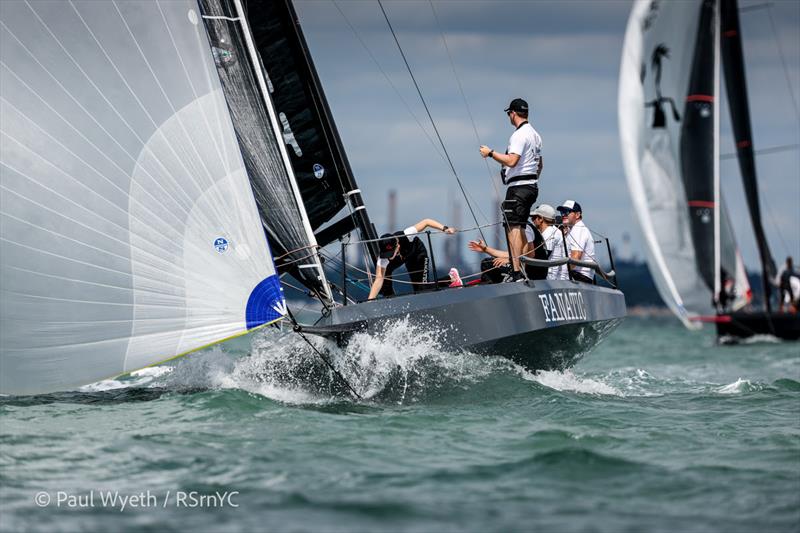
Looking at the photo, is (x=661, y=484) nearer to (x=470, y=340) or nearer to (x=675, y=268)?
(x=470, y=340)

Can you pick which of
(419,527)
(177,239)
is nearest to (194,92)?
(177,239)

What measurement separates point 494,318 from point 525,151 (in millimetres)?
1408

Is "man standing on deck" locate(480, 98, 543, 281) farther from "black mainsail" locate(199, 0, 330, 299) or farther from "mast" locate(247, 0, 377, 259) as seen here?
"black mainsail" locate(199, 0, 330, 299)

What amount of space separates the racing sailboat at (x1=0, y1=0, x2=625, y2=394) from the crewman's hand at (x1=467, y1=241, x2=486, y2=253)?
0.68 m

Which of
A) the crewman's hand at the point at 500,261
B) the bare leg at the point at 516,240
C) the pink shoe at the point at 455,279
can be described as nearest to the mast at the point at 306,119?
the pink shoe at the point at 455,279

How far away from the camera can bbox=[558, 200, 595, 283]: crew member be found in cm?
993

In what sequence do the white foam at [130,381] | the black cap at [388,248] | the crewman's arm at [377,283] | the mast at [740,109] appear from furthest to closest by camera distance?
the mast at [740,109], the white foam at [130,381], the black cap at [388,248], the crewman's arm at [377,283]

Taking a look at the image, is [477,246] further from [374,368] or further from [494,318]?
[374,368]

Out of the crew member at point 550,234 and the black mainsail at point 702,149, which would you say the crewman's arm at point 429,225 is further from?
the black mainsail at point 702,149

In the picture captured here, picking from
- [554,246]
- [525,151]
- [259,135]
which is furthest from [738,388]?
[259,135]

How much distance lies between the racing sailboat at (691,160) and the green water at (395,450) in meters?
14.3

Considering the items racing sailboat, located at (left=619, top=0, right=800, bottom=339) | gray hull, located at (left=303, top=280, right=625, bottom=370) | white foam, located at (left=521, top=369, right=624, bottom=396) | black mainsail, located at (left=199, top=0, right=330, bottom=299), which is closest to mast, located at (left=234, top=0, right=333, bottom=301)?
black mainsail, located at (left=199, top=0, right=330, bottom=299)

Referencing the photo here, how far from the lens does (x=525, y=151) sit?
882cm

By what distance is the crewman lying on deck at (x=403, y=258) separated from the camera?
28.1ft
